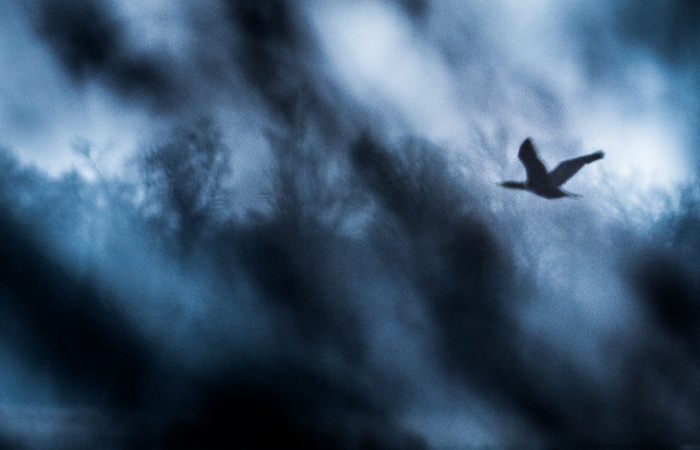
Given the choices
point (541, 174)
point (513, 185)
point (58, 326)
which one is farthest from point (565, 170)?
point (58, 326)

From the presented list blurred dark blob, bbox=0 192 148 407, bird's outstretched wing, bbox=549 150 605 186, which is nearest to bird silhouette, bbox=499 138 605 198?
bird's outstretched wing, bbox=549 150 605 186

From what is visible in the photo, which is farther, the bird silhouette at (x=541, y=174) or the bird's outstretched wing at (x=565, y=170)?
the bird silhouette at (x=541, y=174)

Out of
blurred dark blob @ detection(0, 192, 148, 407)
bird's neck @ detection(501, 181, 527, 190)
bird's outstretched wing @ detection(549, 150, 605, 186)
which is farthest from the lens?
blurred dark blob @ detection(0, 192, 148, 407)

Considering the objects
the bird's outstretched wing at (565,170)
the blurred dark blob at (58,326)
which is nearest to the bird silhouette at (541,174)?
the bird's outstretched wing at (565,170)

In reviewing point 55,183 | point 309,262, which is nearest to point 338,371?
point 309,262

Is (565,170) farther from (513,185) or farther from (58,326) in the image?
(58,326)

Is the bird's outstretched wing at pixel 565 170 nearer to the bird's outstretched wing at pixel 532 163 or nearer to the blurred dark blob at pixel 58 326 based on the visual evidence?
the bird's outstretched wing at pixel 532 163

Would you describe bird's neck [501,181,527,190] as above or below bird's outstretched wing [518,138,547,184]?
below

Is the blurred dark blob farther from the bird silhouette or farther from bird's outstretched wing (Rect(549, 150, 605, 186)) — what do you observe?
bird's outstretched wing (Rect(549, 150, 605, 186))
